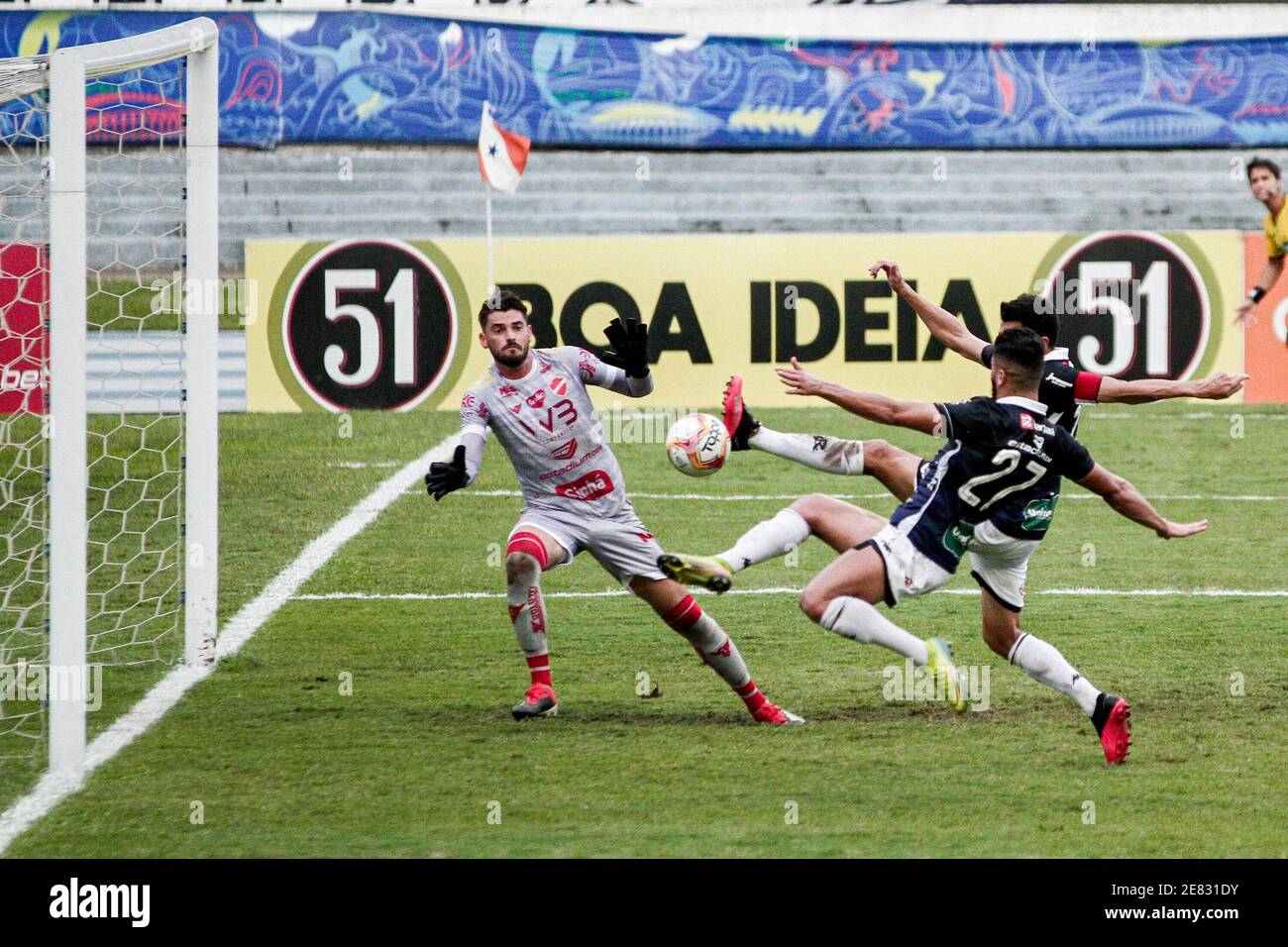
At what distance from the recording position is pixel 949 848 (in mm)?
5766

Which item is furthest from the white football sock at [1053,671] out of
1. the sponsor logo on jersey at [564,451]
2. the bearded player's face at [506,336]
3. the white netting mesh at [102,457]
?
the white netting mesh at [102,457]

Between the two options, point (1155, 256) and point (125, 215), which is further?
point (125, 215)

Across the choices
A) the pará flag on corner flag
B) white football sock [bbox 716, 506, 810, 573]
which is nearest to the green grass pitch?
white football sock [bbox 716, 506, 810, 573]

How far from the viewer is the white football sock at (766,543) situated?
7.09 meters

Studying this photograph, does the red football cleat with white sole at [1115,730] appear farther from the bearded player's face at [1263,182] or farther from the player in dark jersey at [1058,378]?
the bearded player's face at [1263,182]

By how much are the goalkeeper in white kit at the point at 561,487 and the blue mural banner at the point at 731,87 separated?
15770mm

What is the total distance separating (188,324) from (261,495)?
484cm

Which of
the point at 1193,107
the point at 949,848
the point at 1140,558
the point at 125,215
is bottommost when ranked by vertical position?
the point at 949,848

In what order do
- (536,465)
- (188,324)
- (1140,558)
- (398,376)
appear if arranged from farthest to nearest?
(398,376) → (1140,558) → (188,324) → (536,465)

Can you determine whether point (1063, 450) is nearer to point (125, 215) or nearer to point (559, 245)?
point (559, 245)

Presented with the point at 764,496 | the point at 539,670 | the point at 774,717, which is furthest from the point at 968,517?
the point at 764,496

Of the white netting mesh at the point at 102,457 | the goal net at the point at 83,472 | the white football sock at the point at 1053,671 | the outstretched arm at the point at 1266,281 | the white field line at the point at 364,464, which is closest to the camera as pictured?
the goal net at the point at 83,472

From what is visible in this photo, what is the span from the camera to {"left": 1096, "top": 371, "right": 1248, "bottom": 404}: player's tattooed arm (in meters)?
7.14

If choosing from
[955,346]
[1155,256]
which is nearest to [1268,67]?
[1155,256]
